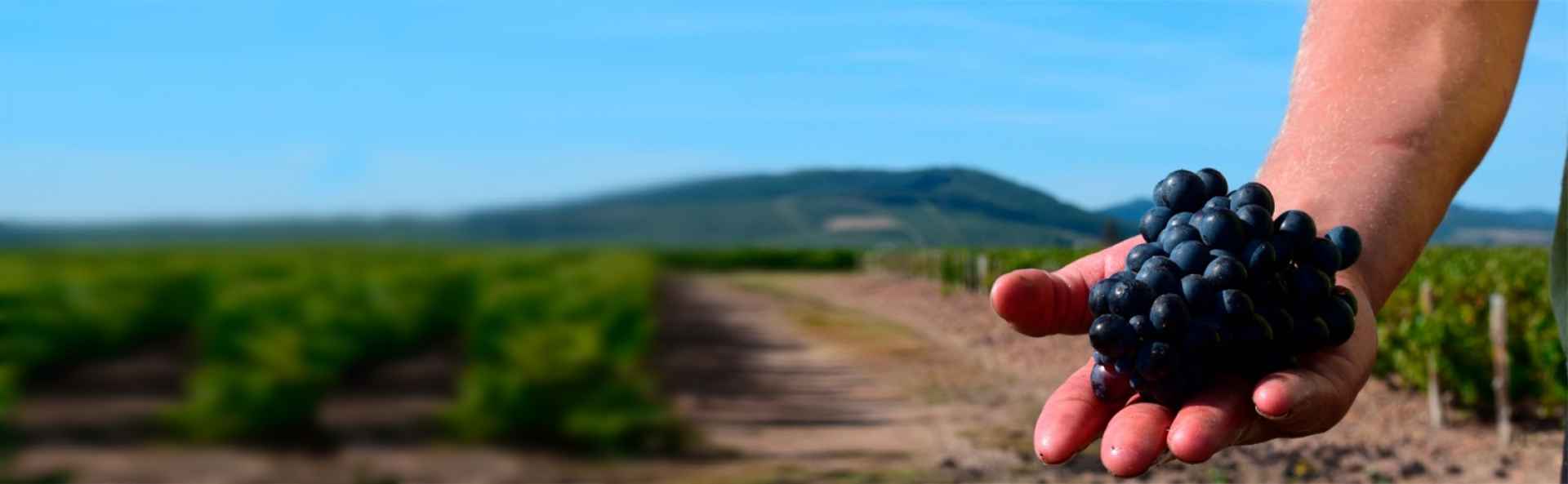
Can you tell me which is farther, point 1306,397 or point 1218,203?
point 1218,203

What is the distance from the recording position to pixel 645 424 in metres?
8.30

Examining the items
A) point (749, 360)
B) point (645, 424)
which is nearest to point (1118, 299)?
point (645, 424)

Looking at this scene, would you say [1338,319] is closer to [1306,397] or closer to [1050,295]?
[1306,397]

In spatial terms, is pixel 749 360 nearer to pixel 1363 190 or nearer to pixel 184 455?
pixel 184 455

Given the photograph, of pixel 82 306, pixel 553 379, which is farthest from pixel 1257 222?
pixel 553 379

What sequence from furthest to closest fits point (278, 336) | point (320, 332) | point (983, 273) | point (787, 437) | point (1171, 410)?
point (983, 273), point (787, 437), point (320, 332), point (278, 336), point (1171, 410)

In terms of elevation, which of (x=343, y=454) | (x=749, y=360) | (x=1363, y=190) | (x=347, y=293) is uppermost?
(x=1363, y=190)

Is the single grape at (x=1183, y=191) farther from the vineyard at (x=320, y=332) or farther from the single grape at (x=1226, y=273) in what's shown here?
the vineyard at (x=320, y=332)

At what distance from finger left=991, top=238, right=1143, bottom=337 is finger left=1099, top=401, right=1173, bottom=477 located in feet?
0.38

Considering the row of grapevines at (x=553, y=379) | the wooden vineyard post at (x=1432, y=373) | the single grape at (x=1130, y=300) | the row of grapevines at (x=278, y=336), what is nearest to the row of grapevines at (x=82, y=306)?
the row of grapevines at (x=278, y=336)

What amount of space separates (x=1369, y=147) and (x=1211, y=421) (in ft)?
1.50

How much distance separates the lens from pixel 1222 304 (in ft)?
3.95

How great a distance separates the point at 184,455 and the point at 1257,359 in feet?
17.1

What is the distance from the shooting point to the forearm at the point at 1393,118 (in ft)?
4.42
